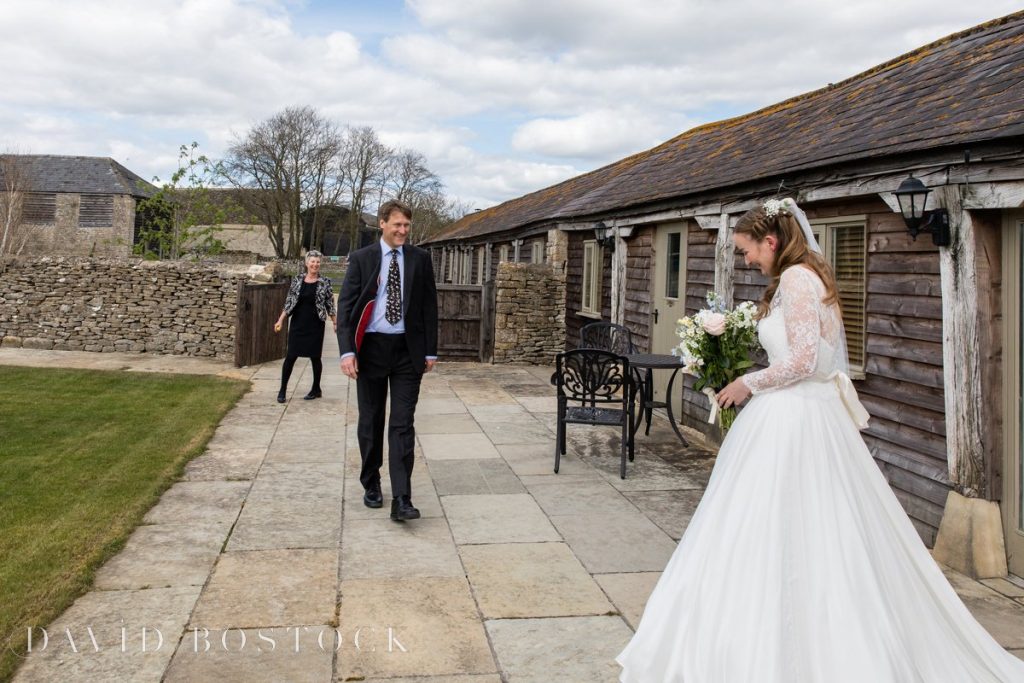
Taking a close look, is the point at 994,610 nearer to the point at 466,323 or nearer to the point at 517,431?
the point at 517,431

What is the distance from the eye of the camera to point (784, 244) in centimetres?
327

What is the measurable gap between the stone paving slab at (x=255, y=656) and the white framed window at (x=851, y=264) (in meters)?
4.32

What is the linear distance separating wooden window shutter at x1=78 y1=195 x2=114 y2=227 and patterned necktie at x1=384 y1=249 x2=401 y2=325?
44110mm

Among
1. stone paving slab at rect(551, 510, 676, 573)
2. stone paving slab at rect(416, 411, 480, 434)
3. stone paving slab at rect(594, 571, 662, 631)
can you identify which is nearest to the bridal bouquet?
stone paving slab at rect(594, 571, 662, 631)

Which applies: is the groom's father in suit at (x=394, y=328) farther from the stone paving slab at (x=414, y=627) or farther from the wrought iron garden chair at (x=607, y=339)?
the wrought iron garden chair at (x=607, y=339)

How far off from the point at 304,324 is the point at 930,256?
7.13m

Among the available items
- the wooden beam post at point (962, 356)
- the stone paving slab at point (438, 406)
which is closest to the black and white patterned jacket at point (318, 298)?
the stone paving slab at point (438, 406)

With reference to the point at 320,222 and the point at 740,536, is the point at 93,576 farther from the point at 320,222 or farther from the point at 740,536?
the point at 320,222

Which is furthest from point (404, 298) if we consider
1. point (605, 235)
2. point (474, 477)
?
point (605, 235)

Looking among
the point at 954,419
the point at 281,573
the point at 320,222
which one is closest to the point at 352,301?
the point at 281,573

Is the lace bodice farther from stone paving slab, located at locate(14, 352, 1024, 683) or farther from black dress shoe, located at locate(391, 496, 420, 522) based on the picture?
black dress shoe, located at locate(391, 496, 420, 522)

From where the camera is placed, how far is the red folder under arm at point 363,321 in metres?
5.10

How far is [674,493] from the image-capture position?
611cm

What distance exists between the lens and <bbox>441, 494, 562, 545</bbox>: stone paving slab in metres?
4.98
